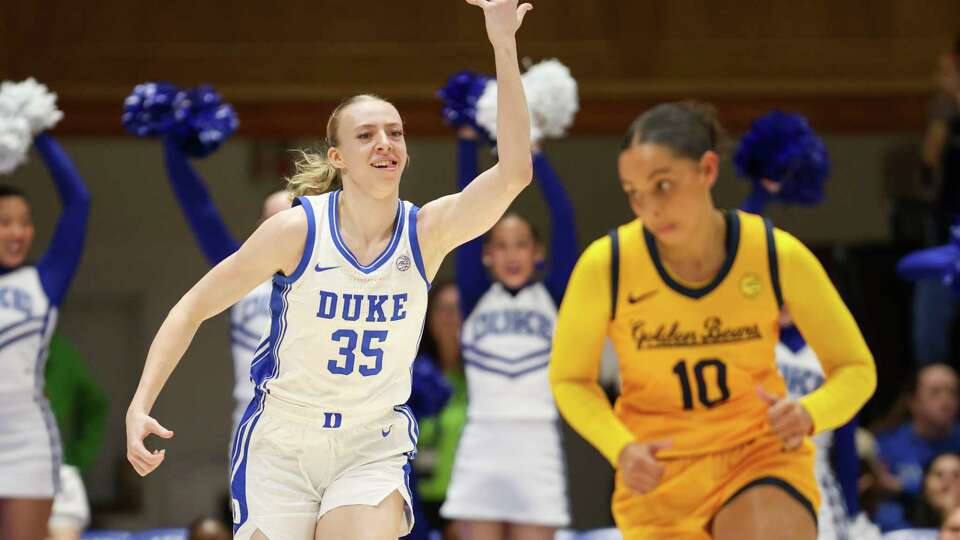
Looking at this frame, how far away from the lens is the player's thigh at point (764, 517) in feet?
10.9

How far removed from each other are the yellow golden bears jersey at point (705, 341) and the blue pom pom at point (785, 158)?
151 cm

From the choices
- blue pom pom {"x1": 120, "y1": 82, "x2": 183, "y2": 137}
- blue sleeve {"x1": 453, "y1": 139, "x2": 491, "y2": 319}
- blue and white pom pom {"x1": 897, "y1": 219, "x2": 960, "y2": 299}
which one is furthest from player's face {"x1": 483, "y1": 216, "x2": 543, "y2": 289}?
blue and white pom pom {"x1": 897, "y1": 219, "x2": 960, "y2": 299}

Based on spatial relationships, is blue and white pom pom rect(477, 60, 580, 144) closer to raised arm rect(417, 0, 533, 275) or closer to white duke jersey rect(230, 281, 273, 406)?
white duke jersey rect(230, 281, 273, 406)

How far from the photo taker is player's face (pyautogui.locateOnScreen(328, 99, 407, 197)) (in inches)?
135

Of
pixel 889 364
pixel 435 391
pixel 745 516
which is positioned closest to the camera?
pixel 745 516

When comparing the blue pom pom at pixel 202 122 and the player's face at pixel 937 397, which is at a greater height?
the blue pom pom at pixel 202 122

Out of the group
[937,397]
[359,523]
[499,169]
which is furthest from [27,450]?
[937,397]

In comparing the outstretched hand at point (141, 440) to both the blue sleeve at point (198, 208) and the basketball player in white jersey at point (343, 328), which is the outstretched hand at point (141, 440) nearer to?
the basketball player in white jersey at point (343, 328)

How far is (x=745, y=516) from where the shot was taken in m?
3.36

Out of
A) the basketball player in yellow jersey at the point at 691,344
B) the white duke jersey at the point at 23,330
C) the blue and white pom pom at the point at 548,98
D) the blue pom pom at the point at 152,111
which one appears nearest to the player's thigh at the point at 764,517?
the basketball player in yellow jersey at the point at 691,344

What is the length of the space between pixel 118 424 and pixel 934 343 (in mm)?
4441

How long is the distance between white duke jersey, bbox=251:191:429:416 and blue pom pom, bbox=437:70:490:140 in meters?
1.96

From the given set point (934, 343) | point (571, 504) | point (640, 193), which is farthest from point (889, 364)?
point (640, 193)

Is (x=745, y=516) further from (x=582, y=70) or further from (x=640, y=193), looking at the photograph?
(x=582, y=70)
